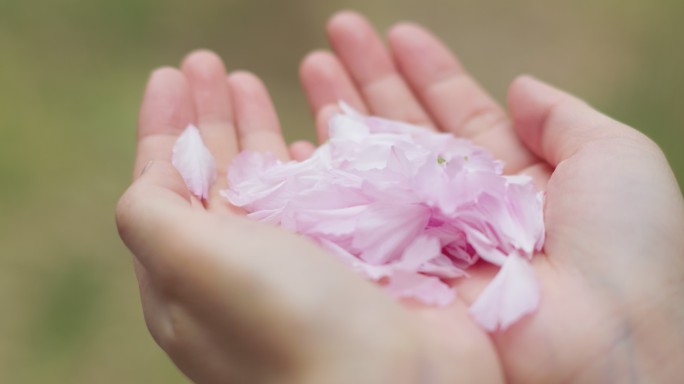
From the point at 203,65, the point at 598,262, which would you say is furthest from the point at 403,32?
the point at 598,262

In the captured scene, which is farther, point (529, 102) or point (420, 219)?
point (529, 102)

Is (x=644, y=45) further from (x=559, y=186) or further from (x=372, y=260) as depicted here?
(x=372, y=260)

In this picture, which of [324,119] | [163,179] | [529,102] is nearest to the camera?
[163,179]

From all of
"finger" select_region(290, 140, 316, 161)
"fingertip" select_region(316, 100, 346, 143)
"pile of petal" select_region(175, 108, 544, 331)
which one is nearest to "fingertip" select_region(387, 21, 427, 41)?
"fingertip" select_region(316, 100, 346, 143)

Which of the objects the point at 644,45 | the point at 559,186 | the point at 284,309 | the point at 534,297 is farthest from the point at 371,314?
the point at 644,45

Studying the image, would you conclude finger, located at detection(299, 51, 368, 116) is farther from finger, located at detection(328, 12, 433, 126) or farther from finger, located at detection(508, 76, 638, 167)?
finger, located at detection(508, 76, 638, 167)

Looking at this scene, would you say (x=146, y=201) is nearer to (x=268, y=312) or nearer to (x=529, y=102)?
(x=268, y=312)

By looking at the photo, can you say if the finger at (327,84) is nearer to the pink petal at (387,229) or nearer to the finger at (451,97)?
the finger at (451,97)
